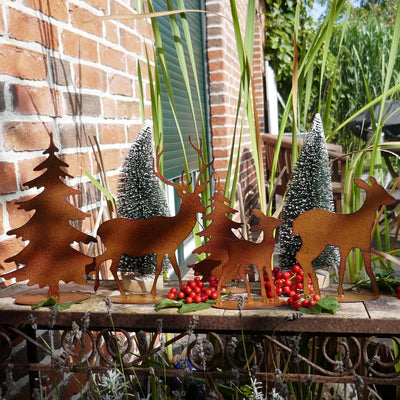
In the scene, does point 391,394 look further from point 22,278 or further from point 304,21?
point 304,21

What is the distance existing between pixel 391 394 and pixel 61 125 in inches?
55.4

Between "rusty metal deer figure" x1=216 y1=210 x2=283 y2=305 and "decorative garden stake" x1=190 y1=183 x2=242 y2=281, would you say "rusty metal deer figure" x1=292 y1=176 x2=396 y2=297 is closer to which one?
"rusty metal deer figure" x1=216 y1=210 x2=283 y2=305

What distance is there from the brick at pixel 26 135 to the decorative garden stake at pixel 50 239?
17 centimetres

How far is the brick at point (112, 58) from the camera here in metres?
1.79

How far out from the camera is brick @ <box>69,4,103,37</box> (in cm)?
158

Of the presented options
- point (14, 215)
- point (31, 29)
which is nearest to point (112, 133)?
point (31, 29)

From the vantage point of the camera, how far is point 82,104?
1.63 meters

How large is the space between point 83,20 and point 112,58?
0.77ft

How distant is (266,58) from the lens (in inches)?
261

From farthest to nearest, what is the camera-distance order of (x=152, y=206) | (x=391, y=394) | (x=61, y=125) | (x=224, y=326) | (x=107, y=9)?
(x=107, y=9) < (x=391, y=394) < (x=61, y=125) < (x=152, y=206) < (x=224, y=326)

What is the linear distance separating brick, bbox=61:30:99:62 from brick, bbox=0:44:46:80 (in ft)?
0.53

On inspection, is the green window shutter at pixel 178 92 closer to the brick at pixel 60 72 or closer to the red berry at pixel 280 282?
the brick at pixel 60 72

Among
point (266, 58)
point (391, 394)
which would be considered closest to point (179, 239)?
point (391, 394)

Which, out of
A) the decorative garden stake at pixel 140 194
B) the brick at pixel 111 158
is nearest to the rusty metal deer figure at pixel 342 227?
the decorative garden stake at pixel 140 194
